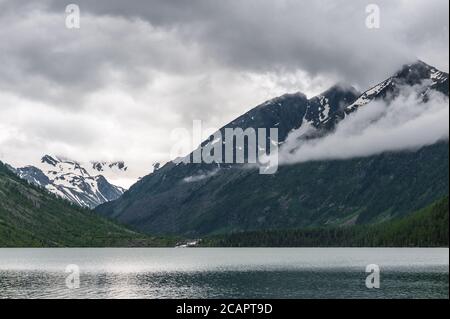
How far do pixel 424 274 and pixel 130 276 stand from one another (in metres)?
82.7

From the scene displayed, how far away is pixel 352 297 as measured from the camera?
122062 millimetres

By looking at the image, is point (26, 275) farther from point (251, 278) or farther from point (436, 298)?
point (436, 298)

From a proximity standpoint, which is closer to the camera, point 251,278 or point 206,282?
point 206,282

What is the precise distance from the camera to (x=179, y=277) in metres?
177
